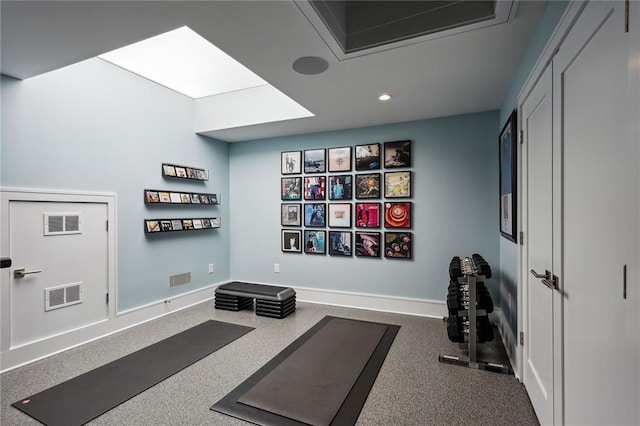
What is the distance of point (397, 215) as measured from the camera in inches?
155

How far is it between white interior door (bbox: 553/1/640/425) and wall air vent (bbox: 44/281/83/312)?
153 inches

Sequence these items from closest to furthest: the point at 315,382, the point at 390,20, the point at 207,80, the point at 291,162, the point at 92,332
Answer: the point at 390,20 < the point at 315,382 < the point at 92,332 < the point at 207,80 < the point at 291,162

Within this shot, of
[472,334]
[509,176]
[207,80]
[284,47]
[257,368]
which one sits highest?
[207,80]

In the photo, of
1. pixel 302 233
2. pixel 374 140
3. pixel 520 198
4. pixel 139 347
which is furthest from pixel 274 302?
pixel 520 198

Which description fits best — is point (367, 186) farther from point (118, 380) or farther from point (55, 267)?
point (55, 267)

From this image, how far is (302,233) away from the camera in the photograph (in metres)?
4.52

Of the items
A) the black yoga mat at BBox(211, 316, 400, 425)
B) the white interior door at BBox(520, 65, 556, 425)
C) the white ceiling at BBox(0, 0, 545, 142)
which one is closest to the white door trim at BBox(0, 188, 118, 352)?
the white ceiling at BBox(0, 0, 545, 142)

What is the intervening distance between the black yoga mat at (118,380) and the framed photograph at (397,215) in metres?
2.23

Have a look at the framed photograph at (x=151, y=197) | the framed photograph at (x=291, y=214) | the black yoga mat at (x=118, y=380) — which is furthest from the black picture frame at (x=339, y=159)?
the black yoga mat at (x=118, y=380)

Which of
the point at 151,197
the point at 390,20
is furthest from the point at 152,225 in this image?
the point at 390,20

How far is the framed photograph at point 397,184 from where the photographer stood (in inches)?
153

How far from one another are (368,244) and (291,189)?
1403mm

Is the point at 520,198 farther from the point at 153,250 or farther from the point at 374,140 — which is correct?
the point at 153,250

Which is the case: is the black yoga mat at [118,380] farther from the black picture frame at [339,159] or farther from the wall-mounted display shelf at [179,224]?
the black picture frame at [339,159]
